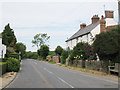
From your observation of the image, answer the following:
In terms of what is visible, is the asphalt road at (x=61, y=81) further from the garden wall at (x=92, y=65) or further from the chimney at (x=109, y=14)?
the chimney at (x=109, y=14)

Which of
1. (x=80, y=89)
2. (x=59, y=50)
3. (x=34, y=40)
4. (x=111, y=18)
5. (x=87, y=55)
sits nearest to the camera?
(x=80, y=89)

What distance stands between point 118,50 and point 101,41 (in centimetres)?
230

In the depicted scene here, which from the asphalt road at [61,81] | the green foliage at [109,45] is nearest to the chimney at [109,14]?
the green foliage at [109,45]

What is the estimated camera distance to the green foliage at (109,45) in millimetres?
18359

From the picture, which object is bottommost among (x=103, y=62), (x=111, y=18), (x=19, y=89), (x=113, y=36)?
(x=19, y=89)

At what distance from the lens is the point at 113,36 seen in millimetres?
18609

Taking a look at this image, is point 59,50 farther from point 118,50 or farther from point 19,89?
point 19,89

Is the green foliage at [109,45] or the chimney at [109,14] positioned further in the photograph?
the chimney at [109,14]

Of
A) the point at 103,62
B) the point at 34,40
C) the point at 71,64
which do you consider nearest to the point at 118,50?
the point at 103,62

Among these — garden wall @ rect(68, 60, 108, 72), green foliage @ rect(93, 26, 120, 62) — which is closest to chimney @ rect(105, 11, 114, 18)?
garden wall @ rect(68, 60, 108, 72)

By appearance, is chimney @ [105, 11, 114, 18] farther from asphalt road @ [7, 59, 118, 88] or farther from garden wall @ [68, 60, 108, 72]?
asphalt road @ [7, 59, 118, 88]

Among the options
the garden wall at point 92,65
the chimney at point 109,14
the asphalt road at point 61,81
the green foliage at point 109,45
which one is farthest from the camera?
the chimney at point 109,14

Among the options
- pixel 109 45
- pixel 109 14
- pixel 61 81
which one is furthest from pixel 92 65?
pixel 109 14

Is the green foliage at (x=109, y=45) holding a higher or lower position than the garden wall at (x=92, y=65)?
higher
